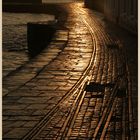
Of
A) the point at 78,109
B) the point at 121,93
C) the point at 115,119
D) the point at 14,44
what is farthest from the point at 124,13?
the point at 115,119

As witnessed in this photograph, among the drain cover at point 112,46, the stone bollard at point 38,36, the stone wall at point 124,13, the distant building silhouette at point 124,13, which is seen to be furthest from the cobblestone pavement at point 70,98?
the stone bollard at point 38,36

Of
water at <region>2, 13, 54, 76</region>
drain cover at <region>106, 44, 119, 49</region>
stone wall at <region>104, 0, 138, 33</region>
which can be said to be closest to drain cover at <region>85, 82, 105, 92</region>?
water at <region>2, 13, 54, 76</region>

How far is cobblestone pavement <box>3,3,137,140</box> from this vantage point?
27.5 feet

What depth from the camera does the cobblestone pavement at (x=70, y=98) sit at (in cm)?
838

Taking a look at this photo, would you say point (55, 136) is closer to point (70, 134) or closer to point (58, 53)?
point (70, 134)

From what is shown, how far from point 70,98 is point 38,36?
52.5 feet

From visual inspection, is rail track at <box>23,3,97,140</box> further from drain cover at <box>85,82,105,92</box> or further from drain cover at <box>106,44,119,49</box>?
drain cover at <box>106,44,119,49</box>

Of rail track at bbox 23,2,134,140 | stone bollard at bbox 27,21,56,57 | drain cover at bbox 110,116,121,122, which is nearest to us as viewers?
rail track at bbox 23,2,134,140

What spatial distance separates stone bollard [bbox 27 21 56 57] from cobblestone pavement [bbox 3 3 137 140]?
743 cm

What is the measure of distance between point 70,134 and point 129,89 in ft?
13.4

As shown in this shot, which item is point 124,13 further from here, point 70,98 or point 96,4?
point 96,4

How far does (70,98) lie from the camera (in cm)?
1098

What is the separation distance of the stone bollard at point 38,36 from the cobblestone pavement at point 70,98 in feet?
24.4

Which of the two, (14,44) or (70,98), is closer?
(70,98)
